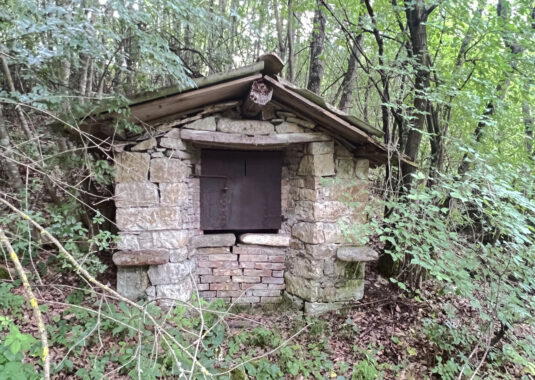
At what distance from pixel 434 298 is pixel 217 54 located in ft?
15.6

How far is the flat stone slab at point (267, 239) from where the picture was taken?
366 cm

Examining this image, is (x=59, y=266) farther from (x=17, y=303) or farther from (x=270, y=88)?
(x=270, y=88)

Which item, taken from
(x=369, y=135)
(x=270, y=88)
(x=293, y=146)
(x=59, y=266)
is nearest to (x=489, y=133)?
(x=369, y=135)

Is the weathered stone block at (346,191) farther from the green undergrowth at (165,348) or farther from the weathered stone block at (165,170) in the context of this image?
the weathered stone block at (165,170)

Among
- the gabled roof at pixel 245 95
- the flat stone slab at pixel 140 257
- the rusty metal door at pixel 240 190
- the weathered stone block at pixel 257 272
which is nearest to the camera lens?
the gabled roof at pixel 245 95

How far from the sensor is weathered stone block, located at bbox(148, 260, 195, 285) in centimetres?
314

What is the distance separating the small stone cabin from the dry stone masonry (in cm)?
1

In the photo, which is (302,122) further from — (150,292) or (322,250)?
(150,292)

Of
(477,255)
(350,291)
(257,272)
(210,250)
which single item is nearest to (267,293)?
(257,272)

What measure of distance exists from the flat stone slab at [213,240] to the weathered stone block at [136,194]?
711mm

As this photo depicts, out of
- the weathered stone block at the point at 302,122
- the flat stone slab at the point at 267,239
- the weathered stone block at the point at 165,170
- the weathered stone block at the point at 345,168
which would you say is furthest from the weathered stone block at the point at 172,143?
the weathered stone block at the point at 345,168

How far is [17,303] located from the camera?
2.63 metres

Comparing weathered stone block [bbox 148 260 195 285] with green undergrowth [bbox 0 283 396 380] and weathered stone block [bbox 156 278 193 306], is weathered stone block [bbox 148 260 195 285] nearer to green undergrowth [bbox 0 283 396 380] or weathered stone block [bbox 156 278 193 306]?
weathered stone block [bbox 156 278 193 306]

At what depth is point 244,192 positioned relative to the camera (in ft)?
12.1
